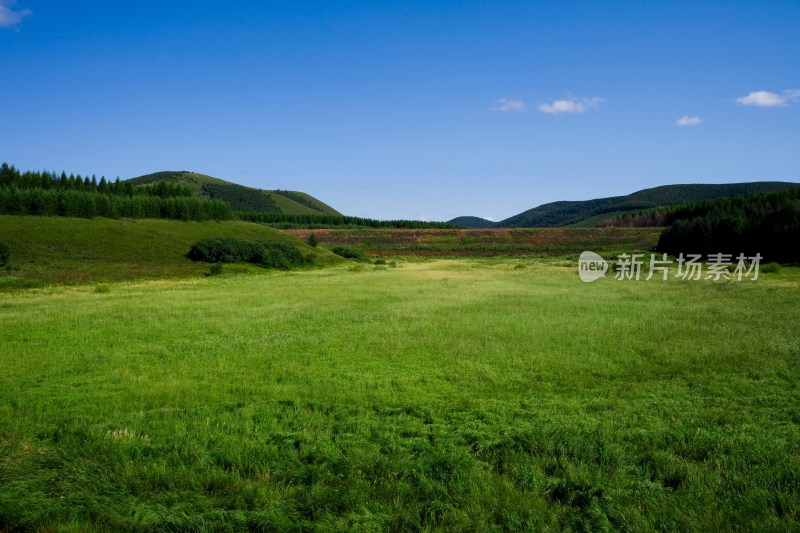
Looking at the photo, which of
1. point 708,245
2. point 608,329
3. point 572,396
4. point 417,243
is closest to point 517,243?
point 417,243

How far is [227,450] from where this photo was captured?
7.64 m

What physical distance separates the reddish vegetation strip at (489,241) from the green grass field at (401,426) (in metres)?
80.1

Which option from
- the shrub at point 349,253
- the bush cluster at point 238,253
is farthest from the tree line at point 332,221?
the bush cluster at point 238,253

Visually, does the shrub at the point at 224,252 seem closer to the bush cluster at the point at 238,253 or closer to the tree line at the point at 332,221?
the bush cluster at the point at 238,253

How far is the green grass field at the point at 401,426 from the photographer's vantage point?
239 inches

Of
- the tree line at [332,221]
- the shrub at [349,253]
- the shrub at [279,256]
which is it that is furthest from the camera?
the tree line at [332,221]

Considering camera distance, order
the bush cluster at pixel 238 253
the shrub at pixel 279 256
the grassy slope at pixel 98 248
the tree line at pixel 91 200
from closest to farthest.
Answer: the grassy slope at pixel 98 248, the bush cluster at pixel 238 253, the shrub at pixel 279 256, the tree line at pixel 91 200

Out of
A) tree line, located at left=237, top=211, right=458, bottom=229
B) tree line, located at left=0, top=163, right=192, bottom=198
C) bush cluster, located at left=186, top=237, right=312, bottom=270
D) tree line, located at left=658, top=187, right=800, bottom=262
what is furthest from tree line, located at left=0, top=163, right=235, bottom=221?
tree line, located at left=658, top=187, right=800, bottom=262

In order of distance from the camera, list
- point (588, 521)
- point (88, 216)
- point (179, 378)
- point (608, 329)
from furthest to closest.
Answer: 1. point (88, 216)
2. point (608, 329)
3. point (179, 378)
4. point (588, 521)

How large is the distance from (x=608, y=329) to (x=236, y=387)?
1312 cm

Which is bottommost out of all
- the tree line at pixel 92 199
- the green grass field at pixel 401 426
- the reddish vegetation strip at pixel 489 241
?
the green grass field at pixel 401 426

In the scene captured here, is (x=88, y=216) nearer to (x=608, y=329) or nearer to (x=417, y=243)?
(x=417, y=243)

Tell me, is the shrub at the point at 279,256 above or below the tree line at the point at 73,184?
below

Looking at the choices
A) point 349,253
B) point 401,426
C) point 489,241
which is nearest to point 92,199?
point 349,253
